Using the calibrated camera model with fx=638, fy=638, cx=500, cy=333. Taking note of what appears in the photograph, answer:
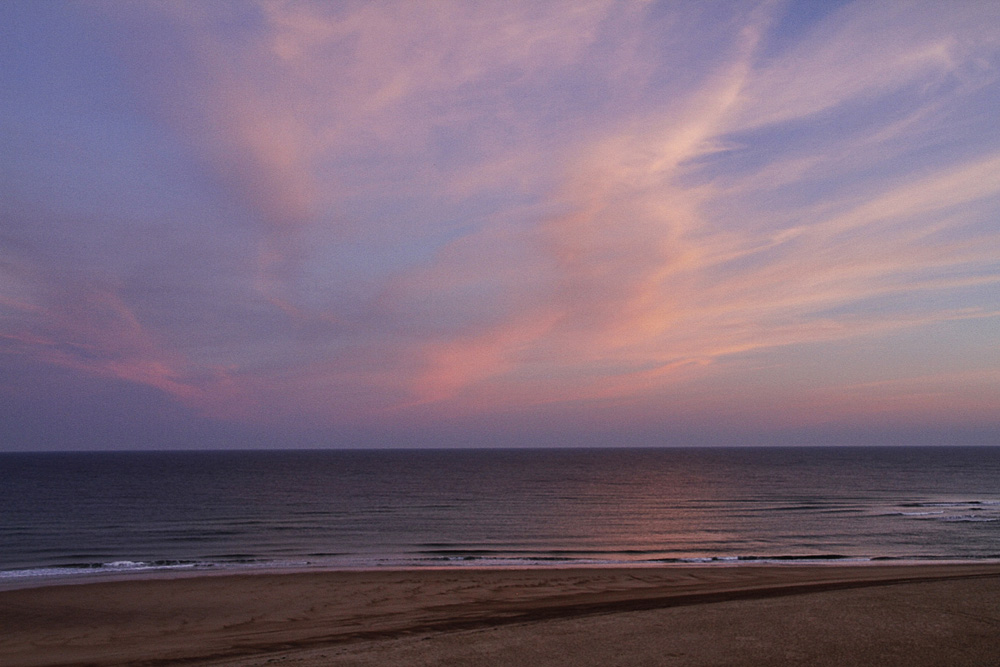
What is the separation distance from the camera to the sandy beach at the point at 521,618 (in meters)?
11.3

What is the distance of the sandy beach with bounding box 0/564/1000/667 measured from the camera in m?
11.3

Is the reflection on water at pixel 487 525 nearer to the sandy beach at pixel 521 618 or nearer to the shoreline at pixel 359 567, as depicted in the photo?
the shoreline at pixel 359 567

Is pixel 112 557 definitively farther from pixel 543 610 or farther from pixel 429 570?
pixel 543 610

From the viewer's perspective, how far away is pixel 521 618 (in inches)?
663

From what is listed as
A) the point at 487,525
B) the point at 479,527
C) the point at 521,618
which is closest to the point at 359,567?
the point at 521,618

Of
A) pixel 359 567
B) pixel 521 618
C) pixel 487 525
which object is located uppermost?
pixel 521 618

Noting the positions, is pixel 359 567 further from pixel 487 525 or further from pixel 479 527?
pixel 487 525

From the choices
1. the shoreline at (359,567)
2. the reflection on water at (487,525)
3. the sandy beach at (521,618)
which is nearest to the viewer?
the sandy beach at (521,618)

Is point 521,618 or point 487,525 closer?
point 521,618

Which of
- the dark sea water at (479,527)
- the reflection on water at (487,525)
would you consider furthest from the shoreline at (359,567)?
the reflection on water at (487,525)

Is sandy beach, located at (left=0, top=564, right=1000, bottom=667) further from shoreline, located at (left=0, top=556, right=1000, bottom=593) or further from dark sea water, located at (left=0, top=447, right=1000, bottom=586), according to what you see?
dark sea water, located at (left=0, top=447, right=1000, bottom=586)

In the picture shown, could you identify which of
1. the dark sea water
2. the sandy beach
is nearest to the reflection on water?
the dark sea water

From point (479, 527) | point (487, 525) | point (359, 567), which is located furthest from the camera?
point (487, 525)

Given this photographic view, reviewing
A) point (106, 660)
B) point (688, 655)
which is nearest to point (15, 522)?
point (106, 660)
